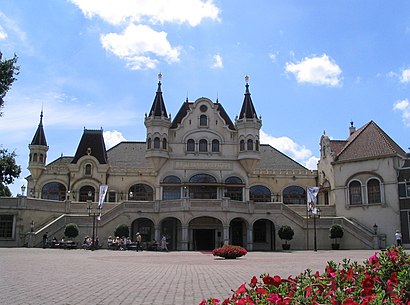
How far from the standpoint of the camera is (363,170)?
163 ft

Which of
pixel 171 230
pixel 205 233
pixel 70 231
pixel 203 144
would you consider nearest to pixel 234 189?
pixel 203 144

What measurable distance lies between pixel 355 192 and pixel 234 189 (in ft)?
45.5

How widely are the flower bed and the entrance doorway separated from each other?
1718 inches

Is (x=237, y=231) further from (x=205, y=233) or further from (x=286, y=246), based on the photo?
(x=286, y=246)

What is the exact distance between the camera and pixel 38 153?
57.9 meters

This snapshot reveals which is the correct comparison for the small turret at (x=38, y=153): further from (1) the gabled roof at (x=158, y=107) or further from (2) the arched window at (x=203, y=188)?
(2) the arched window at (x=203, y=188)

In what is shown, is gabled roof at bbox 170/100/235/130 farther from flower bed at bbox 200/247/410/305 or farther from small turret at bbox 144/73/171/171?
flower bed at bbox 200/247/410/305

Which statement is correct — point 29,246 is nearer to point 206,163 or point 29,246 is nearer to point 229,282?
point 206,163

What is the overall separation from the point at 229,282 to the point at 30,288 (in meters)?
5.86

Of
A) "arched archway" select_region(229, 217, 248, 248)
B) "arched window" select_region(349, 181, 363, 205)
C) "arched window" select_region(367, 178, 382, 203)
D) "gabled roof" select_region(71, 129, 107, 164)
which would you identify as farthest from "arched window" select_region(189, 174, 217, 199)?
"arched window" select_region(367, 178, 382, 203)

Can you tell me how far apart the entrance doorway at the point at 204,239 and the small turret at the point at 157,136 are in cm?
964

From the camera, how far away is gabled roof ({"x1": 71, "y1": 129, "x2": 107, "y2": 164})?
57406mm

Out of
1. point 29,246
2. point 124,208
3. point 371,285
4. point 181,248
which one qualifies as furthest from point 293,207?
point 371,285

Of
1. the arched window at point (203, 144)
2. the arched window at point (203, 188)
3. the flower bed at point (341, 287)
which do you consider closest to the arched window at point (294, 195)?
the arched window at point (203, 188)
